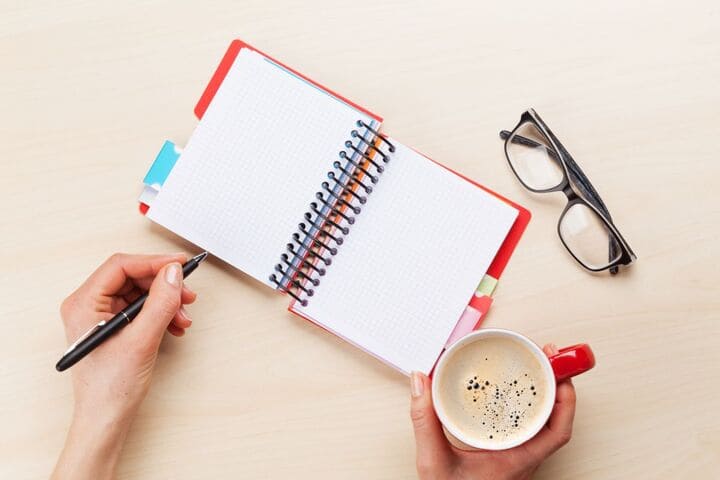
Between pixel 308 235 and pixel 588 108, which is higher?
pixel 588 108

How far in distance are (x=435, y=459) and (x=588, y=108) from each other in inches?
22.2

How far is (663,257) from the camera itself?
108 cm

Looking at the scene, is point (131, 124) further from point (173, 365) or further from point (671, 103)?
point (671, 103)

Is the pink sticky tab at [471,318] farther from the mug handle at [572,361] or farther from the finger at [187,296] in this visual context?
the finger at [187,296]

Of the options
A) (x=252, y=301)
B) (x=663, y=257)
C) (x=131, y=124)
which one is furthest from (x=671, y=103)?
(x=131, y=124)

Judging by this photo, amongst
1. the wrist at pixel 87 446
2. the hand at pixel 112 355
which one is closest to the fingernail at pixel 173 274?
the hand at pixel 112 355

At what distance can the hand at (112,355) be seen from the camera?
1.00 meters

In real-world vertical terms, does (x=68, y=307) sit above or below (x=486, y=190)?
below

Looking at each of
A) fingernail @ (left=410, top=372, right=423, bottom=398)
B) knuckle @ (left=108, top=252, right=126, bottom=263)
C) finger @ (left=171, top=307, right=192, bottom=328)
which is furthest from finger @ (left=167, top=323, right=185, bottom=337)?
fingernail @ (left=410, top=372, right=423, bottom=398)

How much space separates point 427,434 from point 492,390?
0.11 m

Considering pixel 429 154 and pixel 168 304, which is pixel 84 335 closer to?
pixel 168 304

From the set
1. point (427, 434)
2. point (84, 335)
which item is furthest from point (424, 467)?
point (84, 335)

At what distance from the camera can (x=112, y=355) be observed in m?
1.01

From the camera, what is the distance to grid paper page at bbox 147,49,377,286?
3.51 ft
